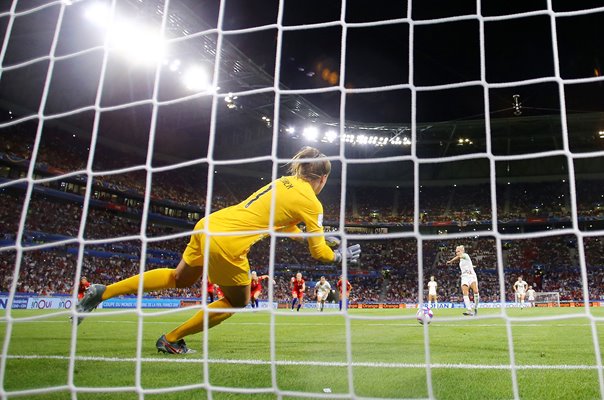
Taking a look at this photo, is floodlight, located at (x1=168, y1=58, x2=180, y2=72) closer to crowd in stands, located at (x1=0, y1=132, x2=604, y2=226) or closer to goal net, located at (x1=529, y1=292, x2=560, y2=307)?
crowd in stands, located at (x1=0, y1=132, x2=604, y2=226)

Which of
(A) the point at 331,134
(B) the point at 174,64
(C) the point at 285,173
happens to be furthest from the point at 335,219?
(B) the point at 174,64

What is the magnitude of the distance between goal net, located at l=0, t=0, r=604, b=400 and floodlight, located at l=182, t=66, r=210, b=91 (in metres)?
0.08

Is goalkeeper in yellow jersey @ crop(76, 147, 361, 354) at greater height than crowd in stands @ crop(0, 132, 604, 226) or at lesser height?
lesser

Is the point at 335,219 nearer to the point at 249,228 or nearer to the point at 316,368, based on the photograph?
the point at 316,368

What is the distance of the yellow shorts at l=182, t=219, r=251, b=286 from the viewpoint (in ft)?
11.9

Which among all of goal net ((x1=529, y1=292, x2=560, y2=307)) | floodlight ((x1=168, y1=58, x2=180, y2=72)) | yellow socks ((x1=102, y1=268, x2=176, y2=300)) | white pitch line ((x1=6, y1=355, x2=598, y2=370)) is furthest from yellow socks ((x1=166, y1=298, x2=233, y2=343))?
goal net ((x1=529, y1=292, x2=560, y2=307))

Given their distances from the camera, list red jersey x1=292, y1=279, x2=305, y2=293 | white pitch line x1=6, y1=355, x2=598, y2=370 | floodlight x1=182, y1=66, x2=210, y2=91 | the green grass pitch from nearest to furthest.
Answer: the green grass pitch < white pitch line x1=6, y1=355, x2=598, y2=370 < red jersey x1=292, y1=279, x2=305, y2=293 < floodlight x1=182, y1=66, x2=210, y2=91

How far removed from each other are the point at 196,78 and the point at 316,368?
701 inches

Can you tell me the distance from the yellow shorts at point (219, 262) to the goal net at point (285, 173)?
18.6 inches

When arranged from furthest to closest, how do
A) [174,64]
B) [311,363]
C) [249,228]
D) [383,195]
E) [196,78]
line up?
1. [383,195]
2. [196,78]
3. [174,64]
4. [311,363]
5. [249,228]

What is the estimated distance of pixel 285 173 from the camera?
1847 cm

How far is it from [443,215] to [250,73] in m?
18.6

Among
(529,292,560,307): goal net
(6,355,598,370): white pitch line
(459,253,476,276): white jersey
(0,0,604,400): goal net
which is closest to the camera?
(0,0,604,400): goal net

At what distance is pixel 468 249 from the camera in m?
30.5
